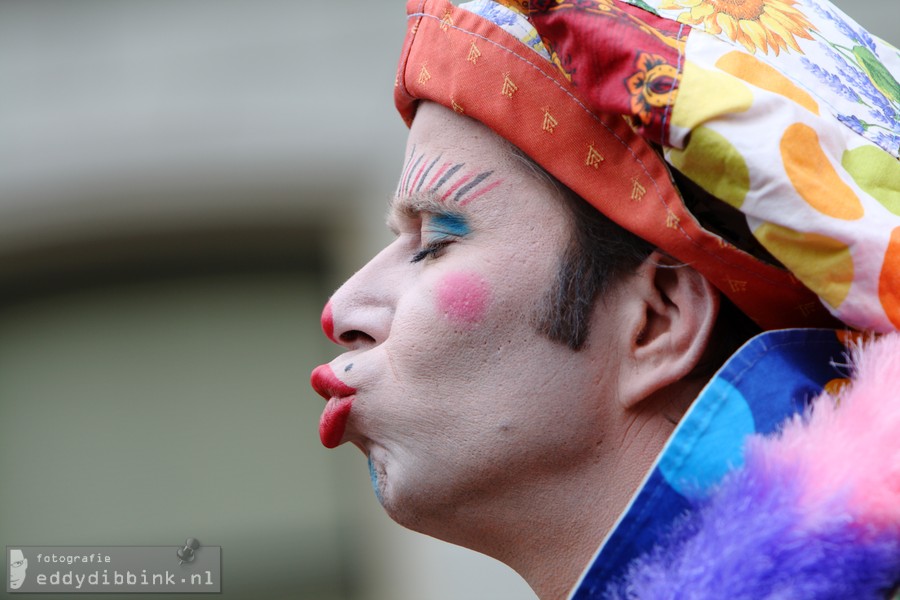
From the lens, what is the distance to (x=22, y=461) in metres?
3.80

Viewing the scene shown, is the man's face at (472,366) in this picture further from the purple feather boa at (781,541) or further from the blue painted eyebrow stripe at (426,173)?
the purple feather boa at (781,541)

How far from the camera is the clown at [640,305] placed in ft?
3.34

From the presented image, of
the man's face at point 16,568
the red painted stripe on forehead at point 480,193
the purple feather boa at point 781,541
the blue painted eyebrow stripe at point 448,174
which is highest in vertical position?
the blue painted eyebrow stripe at point 448,174

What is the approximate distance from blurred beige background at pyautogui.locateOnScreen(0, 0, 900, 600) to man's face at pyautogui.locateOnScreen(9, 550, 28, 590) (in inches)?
3.7

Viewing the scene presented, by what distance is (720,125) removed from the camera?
1.05 meters

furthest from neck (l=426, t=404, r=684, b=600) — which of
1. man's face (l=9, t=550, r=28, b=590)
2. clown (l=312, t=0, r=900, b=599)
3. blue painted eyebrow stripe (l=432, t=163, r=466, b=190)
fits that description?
man's face (l=9, t=550, r=28, b=590)

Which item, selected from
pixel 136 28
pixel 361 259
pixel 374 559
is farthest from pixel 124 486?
pixel 136 28

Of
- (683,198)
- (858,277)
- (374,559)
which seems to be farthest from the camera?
(374,559)

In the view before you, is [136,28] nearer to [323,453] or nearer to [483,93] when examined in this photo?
[323,453]

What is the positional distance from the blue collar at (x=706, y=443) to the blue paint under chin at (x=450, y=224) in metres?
0.39

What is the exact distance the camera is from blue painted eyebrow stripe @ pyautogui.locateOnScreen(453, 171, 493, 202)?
1.30 m

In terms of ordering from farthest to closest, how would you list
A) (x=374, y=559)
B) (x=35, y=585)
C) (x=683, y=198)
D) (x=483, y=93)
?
(x=374, y=559)
(x=35, y=585)
(x=483, y=93)
(x=683, y=198)

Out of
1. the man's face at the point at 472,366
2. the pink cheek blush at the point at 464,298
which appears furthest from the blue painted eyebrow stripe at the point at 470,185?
the pink cheek blush at the point at 464,298

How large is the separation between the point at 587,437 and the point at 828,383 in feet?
0.94
